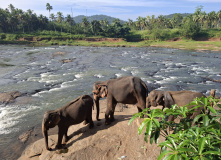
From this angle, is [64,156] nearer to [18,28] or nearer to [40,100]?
[40,100]

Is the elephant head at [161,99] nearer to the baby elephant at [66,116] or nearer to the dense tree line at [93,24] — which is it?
the baby elephant at [66,116]

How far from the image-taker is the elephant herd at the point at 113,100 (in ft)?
21.0

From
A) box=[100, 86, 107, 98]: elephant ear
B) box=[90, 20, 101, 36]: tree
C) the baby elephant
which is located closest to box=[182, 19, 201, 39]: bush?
box=[90, 20, 101, 36]: tree

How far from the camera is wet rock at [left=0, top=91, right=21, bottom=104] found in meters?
12.7

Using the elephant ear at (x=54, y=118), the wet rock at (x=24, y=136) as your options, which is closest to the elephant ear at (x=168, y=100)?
the elephant ear at (x=54, y=118)

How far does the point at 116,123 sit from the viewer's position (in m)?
7.47

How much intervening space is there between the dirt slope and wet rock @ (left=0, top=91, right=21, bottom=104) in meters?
6.71

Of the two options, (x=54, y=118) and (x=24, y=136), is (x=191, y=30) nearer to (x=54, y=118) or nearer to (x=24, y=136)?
(x=24, y=136)

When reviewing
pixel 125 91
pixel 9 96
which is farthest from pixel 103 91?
pixel 9 96

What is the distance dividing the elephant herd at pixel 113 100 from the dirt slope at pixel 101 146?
382mm

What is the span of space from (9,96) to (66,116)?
9.15 metres

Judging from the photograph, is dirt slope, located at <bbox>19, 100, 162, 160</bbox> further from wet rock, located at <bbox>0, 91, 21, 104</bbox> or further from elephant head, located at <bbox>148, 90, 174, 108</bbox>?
wet rock, located at <bbox>0, 91, 21, 104</bbox>

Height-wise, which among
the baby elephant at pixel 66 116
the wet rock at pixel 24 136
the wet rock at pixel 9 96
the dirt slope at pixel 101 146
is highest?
the baby elephant at pixel 66 116

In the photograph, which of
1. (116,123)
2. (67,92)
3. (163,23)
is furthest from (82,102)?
(163,23)
